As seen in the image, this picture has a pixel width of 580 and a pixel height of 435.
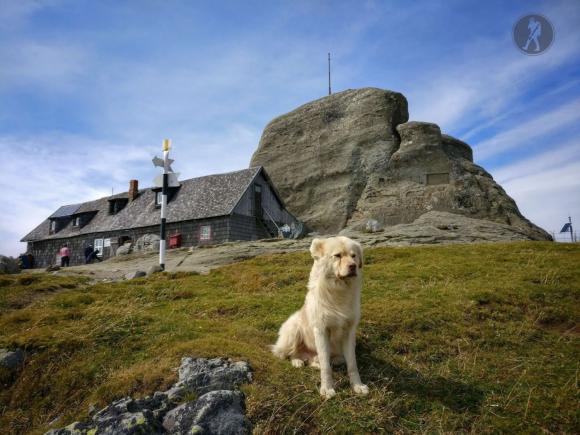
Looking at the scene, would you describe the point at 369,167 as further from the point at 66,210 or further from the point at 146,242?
the point at 66,210

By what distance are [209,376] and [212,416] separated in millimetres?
817

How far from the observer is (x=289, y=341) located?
6438 mm

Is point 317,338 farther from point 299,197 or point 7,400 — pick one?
point 299,197

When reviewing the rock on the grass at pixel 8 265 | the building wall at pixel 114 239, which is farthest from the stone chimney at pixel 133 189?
the rock on the grass at pixel 8 265

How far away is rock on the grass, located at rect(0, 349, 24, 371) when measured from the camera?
22.2ft

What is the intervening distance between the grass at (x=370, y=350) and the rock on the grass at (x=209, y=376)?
221 mm

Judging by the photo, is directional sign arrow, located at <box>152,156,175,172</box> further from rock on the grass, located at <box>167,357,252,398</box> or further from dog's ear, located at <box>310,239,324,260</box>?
dog's ear, located at <box>310,239,324,260</box>

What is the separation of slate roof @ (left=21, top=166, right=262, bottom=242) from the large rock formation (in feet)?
25.4

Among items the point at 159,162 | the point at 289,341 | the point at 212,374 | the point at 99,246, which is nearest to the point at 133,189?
the point at 99,246

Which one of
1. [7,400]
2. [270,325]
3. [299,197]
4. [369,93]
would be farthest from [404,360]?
[369,93]

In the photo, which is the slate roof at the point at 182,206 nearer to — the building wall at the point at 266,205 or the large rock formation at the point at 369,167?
the building wall at the point at 266,205

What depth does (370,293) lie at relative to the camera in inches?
401

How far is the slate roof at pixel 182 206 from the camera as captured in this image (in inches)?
1287

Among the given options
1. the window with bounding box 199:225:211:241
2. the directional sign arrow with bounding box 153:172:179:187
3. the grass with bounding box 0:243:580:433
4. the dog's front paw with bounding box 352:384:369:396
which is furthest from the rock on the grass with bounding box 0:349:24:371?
the window with bounding box 199:225:211:241
